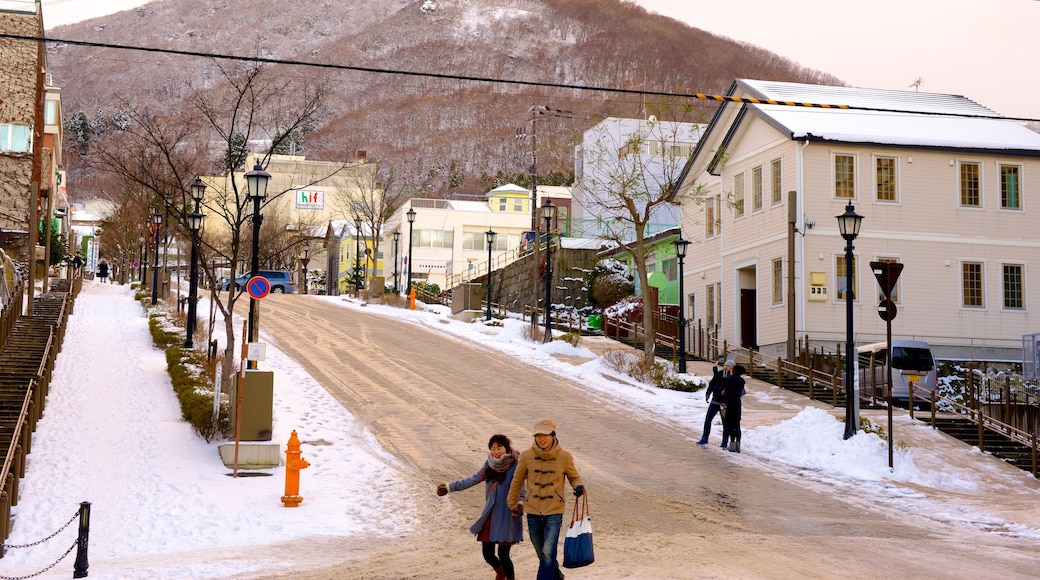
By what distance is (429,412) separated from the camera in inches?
946

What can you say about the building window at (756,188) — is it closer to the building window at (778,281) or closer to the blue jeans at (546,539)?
the building window at (778,281)

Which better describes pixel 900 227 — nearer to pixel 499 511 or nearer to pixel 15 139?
pixel 499 511

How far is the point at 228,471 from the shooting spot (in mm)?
18125

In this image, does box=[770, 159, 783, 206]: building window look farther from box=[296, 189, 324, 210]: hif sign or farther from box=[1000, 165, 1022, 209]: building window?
box=[296, 189, 324, 210]: hif sign

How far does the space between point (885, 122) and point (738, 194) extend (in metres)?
5.47

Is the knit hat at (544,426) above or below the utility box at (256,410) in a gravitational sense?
above

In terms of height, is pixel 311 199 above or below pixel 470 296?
above

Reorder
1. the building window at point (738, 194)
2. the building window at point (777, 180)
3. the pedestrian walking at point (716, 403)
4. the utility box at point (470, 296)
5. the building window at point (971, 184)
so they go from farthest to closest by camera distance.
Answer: the utility box at point (470, 296) → the building window at point (738, 194) → the building window at point (971, 184) → the building window at point (777, 180) → the pedestrian walking at point (716, 403)

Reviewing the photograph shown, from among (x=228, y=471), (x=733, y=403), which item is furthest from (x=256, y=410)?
(x=733, y=403)

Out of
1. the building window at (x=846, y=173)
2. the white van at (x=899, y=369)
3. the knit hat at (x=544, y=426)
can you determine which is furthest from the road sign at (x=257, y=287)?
the building window at (x=846, y=173)

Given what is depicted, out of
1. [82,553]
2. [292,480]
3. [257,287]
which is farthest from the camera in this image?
[257,287]

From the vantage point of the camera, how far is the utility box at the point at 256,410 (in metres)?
18.9

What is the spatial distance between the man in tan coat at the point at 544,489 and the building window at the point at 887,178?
2756 cm

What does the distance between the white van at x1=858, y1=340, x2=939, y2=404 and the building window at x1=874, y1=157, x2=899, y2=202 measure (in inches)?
238
